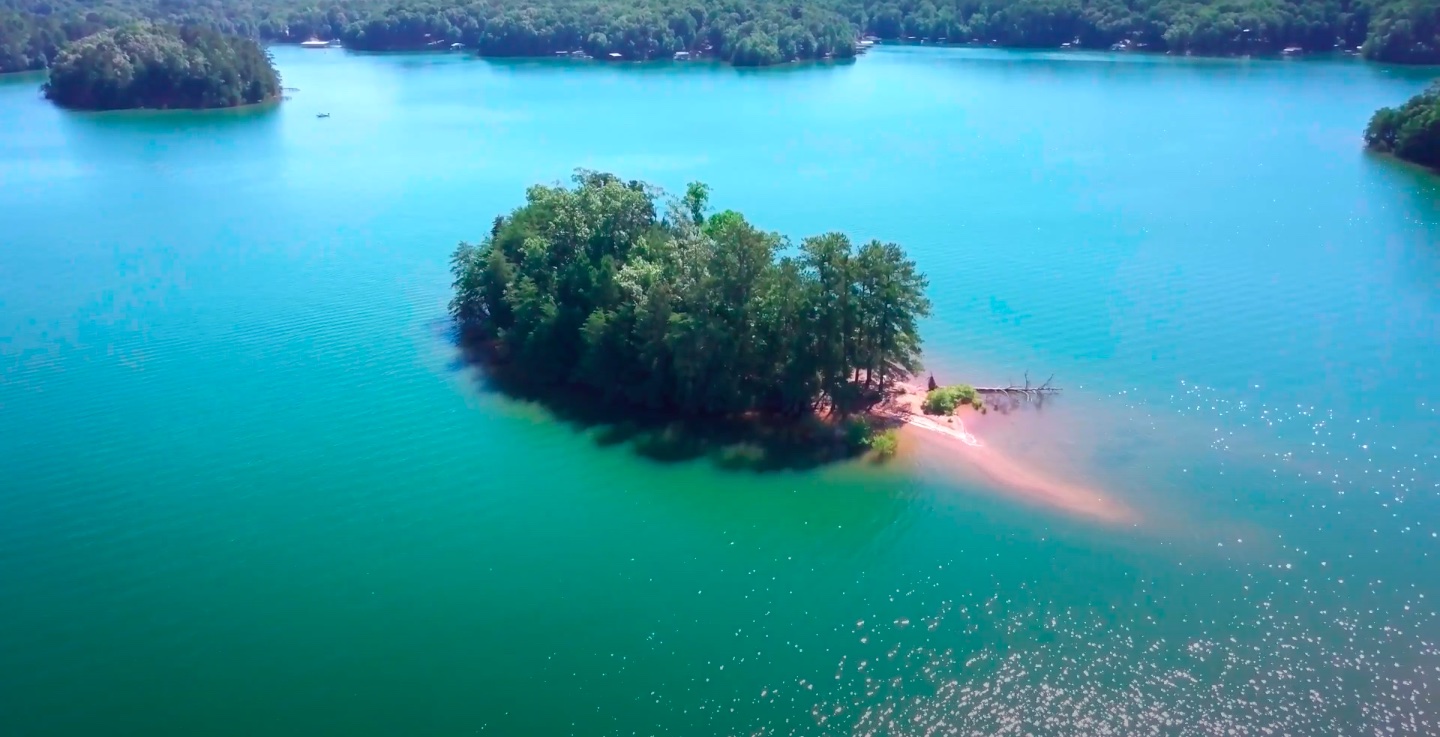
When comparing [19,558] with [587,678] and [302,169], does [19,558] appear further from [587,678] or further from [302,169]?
[302,169]

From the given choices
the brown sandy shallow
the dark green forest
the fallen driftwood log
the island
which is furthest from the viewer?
the dark green forest

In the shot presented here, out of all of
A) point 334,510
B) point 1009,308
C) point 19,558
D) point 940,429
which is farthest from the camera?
point 1009,308

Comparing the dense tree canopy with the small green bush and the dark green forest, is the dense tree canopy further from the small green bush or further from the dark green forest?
the dark green forest

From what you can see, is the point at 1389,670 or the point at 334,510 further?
the point at 334,510

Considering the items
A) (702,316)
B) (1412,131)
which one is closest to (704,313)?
(702,316)

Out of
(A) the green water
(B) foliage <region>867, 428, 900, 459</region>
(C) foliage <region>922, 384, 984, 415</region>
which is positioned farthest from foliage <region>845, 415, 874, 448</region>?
(C) foliage <region>922, 384, 984, 415</region>

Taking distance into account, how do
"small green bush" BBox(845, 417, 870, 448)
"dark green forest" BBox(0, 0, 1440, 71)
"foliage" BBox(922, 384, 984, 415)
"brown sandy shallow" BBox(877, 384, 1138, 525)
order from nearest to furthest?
1. "brown sandy shallow" BBox(877, 384, 1138, 525)
2. "small green bush" BBox(845, 417, 870, 448)
3. "foliage" BBox(922, 384, 984, 415)
4. "dark green forest" BBox(0, 0, 1440, 71)

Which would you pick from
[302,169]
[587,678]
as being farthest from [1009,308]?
[302,169]
